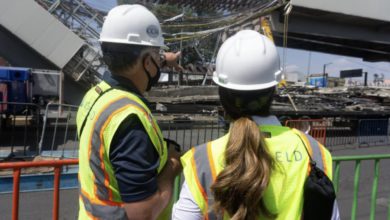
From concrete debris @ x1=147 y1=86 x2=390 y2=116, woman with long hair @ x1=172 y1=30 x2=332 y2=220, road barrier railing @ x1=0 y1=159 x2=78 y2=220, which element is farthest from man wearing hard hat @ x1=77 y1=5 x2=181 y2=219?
concrete debris @ x1=147 y1=86 x2=390 y2=116

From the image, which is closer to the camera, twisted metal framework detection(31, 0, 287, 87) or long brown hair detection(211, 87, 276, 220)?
long brown hair detection(211, 87, 276, 220)

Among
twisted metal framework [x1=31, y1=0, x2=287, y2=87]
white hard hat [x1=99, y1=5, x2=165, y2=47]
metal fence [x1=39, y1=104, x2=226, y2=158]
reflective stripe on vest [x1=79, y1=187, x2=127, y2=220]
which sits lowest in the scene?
metal fence [x1=39, y1=104, x2=226, y2=158]

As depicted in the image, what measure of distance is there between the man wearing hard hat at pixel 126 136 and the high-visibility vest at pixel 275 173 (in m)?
0.22

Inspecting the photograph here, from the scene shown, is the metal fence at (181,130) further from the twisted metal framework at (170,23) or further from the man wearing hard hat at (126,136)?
the man wearing hard hat at (126,136)

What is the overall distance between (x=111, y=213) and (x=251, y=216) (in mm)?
633

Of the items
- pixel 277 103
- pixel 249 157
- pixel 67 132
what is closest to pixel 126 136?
pixel 249 157

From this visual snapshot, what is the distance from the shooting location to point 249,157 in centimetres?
142

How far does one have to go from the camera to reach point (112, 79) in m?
1.85

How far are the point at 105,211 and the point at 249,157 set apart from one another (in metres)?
0.73

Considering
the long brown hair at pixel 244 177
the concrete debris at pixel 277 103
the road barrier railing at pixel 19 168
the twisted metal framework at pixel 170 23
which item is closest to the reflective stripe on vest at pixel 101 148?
the long brown hair at pixel 244 177

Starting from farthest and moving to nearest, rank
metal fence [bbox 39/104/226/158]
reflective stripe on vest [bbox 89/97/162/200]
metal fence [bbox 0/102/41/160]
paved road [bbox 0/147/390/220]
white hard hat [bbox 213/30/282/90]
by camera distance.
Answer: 1. metal fence [bbox 39/104/226/158]
2. metal fence [bbox 0/102/41/160]
3. paved road [bbox 0/147/390/220]
4. reflective stripe on vest [bbox 89/97/162/200]
5. white hard hat [bbox 213/30/282/90]

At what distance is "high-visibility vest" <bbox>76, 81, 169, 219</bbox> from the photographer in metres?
1.63

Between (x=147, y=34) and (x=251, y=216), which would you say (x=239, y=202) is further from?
(x=147, y=34)

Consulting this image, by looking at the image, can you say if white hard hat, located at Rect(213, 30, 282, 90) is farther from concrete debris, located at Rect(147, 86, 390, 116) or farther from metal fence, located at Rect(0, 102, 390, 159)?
concrete debris, located at Rect(147, 86, 390, 116)
